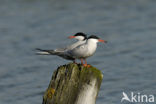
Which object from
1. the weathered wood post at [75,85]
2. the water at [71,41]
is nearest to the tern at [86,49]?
the weathered wood post at [75,85]

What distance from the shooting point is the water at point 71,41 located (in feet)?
28.6

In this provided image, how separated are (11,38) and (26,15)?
2455 mm

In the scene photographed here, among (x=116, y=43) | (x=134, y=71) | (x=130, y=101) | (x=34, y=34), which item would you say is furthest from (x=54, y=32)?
(x=130, y=101)

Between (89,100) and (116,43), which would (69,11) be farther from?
(89,100)

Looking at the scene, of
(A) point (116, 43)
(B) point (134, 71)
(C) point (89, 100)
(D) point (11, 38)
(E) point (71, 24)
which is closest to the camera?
(C) point (89, 100)

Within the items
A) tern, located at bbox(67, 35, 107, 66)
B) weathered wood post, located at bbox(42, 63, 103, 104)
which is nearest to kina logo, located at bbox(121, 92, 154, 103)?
tern, located at bbox(67, 35, 107, 66)

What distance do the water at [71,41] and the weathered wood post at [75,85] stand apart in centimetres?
264

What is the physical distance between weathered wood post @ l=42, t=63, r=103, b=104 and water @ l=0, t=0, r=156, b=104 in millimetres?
2640

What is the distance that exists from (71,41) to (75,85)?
684 cm

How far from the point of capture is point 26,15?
48.8 feet

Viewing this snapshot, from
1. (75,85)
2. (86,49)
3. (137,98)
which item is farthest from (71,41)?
(75,85)

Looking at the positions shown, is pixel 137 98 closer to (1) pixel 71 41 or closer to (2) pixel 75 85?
(2) pixel 75 85

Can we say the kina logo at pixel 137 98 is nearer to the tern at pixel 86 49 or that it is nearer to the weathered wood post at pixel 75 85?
the tern at pixel 86 49

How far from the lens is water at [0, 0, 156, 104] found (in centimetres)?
872
